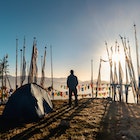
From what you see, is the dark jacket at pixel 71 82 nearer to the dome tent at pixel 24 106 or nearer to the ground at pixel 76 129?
the dome tent at pixel 24 106

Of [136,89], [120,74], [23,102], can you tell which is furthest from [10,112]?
[120,74]

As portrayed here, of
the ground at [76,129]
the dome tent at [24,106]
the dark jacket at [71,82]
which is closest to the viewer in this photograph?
the ground at [76,129]

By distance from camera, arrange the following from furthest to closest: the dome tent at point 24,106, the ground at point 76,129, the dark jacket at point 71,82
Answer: the dark jacket at point 71,82 < the dome tent at point 24,106 < the ground at point 76,129

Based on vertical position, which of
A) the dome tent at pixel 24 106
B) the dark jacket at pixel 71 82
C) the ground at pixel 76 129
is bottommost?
the ground at pixel 76 129

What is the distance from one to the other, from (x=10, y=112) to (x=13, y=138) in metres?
3.36

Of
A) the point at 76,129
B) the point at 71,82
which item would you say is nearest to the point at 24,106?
the point at 76,129

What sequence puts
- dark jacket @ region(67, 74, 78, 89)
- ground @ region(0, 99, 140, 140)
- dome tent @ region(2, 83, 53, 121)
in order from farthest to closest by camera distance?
dark jacket @ region(67, 74, 78, 89), dome tent @ region(2, 83, 53, 121), ground @ region(0, 99, 140, 140)

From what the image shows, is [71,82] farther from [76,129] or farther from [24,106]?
[76,129]

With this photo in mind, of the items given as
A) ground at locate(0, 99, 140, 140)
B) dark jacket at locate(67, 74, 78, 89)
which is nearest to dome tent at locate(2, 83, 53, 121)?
ground at locate(0, 99, 140, 140)

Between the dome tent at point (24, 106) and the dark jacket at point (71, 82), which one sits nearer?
the dome tent at point (24, 106)

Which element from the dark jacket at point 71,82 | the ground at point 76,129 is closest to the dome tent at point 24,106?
the ground at point 76,129

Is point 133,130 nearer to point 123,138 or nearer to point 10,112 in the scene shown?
point 123,138

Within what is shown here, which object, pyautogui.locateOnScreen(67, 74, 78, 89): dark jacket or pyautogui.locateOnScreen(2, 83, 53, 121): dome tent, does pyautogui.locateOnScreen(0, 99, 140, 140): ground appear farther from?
pyautogui.locateOnScreen(67, 74, 78, 89): dark jacket

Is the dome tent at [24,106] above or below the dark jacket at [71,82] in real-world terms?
below
